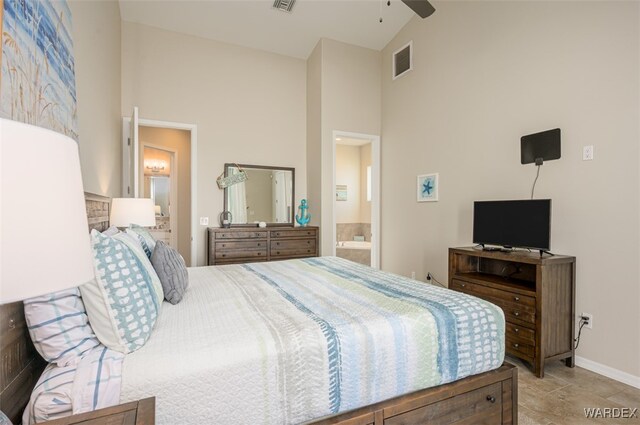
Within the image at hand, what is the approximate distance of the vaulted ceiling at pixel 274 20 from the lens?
A: 3.73 meters

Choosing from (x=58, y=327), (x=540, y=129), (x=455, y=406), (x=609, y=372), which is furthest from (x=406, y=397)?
(x=540, y=129)

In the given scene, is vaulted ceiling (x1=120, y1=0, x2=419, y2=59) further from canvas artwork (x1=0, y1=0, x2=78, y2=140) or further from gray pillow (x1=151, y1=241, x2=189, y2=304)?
gray pillow (x1=151, y1=241, x2=189, y2=304)

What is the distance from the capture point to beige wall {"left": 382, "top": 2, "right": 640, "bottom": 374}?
2.23 metres

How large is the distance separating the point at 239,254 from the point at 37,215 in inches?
142

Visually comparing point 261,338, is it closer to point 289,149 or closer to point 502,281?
point 502,281

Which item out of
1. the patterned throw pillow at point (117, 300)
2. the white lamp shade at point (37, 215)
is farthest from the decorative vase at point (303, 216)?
the white lamp shade at point (37, 215)

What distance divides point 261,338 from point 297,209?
358 cm

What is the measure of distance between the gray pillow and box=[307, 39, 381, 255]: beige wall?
2.79 metres

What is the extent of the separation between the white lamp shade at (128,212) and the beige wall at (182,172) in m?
2.49

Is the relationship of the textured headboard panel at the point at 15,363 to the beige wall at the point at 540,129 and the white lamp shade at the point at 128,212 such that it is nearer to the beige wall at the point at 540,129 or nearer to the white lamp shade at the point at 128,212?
the white lamp shade at the point at 128,212

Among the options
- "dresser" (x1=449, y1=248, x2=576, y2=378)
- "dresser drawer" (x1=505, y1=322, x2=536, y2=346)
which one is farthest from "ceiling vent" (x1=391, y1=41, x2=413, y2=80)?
"dresser drawer" (x1=505, y1=322, x2=536, y2=346)

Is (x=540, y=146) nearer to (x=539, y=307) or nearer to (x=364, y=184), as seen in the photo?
(x=539, y=307)

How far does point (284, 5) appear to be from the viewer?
3783 millimetres

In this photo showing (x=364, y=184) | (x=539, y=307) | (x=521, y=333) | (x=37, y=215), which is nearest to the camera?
(x=37, y=215)
